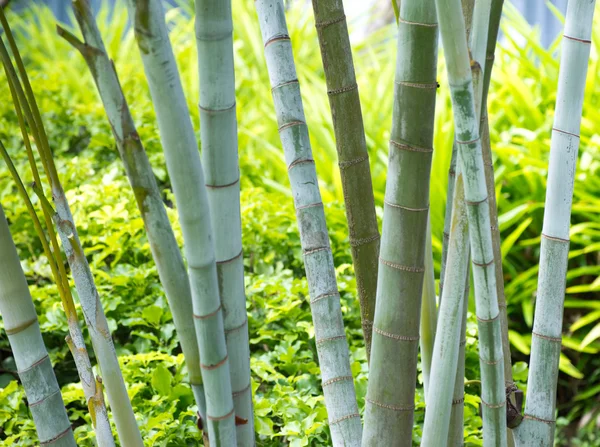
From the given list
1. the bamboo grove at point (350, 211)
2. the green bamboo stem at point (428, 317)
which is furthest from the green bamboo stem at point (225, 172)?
the green bamboo stem at point (428, 317)

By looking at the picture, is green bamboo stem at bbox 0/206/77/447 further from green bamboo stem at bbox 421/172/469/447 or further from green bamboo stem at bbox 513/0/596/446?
green bamboo stem at bbox 513/0/596/446

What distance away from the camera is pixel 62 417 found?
69 centimetres

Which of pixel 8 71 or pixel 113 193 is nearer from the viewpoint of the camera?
pixel 8 71

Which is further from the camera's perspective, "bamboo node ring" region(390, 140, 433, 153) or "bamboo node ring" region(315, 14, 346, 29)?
"bamboo node ring" region(315, 14, 346, 29)

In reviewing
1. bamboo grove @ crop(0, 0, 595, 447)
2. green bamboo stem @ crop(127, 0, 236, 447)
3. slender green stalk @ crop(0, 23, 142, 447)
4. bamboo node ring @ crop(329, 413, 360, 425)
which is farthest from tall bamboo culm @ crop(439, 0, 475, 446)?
slender green stalk @ crop(0, 23, 142, 447)

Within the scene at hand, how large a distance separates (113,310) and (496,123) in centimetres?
187

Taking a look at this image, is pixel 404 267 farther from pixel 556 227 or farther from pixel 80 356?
pixel 80 356

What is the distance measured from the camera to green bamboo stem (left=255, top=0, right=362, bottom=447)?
0.81 metres

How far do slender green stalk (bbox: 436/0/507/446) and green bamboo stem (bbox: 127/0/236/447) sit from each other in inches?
8.5

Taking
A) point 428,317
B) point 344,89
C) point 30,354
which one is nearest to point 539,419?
point 428,317

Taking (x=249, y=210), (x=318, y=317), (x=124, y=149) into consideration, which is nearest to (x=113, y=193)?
(x=249, y=210)

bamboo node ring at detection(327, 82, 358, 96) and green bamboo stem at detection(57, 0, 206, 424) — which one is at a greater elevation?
bamboo node ring at detection(327, 82, 358, 96)

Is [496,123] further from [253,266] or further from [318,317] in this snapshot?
[318,317]

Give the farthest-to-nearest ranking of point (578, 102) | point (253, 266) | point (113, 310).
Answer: point (253, 266) < point (113, 310) < point (578, 102)
